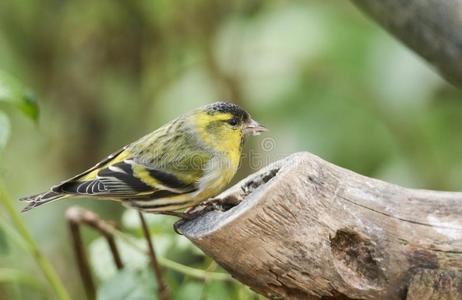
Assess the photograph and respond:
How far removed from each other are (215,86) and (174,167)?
1.25 meters

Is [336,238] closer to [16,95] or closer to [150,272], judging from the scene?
[150,272]

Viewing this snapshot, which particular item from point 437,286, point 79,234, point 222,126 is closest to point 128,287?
point 79,234

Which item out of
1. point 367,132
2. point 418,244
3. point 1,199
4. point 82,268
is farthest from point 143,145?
point 367,132

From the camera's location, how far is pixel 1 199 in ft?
6.72

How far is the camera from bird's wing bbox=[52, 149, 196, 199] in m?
2.36

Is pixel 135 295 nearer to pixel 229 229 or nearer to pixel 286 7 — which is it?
pixel 229 229

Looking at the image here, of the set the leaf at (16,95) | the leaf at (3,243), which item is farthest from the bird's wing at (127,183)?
the leaf at (16,95)

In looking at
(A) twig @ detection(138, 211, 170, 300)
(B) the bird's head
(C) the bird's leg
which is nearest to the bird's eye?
(B) the bird's head

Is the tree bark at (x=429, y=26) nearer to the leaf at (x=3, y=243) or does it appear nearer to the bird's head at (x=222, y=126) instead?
the bird's head at (x=222, y=126)

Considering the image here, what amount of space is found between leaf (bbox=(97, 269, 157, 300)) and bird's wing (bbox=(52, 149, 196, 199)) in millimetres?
304

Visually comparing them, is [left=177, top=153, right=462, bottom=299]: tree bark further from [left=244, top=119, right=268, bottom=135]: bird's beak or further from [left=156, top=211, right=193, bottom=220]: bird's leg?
[left=244, top=119, right=268, bottom=135]: bird's beak

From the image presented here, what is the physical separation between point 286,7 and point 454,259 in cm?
228

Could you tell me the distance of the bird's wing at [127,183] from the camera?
2.36 m

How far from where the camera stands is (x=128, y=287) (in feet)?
6.95
